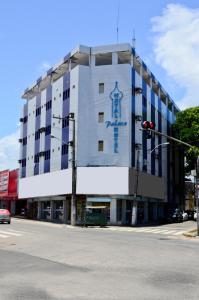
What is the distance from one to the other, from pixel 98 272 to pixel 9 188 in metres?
59.9

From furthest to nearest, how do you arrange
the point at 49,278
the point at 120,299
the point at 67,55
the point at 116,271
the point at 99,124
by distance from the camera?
the point at 67,55, the point at 99,124, the point at 116,271, the point at 49,278, the point at 120,299

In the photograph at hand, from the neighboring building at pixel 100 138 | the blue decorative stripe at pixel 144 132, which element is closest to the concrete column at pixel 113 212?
the neighboring building at pixel 100 138

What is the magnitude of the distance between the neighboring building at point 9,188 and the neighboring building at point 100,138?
8.47 meters

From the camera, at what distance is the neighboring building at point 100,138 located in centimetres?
4841

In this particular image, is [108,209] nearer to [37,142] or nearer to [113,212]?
[113,212]

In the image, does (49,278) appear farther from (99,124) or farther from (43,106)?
(43,106)

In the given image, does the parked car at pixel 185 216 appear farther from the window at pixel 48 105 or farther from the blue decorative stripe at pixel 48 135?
the window at pixel 48 105

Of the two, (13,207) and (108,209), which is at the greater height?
(108,209)

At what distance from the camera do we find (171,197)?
68562mm

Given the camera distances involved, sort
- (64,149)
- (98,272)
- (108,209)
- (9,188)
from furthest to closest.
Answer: (9,188) < (64,149) < (108,209) < (98,272)

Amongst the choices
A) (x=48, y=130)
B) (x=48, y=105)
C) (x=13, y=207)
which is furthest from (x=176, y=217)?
(x=13, y=207)

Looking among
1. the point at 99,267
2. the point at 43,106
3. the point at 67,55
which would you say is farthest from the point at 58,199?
the point at 99,267

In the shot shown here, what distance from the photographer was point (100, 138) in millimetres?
50312

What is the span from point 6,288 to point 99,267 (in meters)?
4.24
